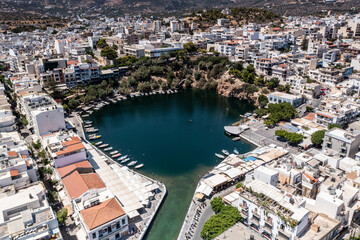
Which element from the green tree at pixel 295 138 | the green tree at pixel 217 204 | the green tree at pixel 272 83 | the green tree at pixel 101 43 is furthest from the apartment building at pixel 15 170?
the green tree at pixel 101 43

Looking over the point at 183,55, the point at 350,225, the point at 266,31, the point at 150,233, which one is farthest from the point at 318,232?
the point at 266,31

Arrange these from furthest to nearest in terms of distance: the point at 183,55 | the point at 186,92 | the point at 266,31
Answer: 1. the point at 266,31
2. the point at 183,55
3. the point at 186,92

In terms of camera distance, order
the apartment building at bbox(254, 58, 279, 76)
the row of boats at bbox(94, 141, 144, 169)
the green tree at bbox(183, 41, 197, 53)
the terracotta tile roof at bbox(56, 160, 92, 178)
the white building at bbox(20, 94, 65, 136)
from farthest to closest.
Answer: the green tree at bbox(183, 41, 197, 53) < the apartment building at bbox(254, 58, 279, 76) < the white building at bbox(20, 94, 65, 136) < the row of boats at bbox(94, 141, 144, 169) < the terracotta tile roof at bbox(56, 160, 92, 178)

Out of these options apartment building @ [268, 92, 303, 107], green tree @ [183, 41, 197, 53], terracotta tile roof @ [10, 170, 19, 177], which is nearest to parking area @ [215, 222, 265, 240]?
terracotta tile roof @ [10, 170, 19, 177]

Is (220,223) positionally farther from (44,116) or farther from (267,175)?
(44,116)

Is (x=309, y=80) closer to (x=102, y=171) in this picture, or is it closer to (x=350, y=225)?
(x=350, y=225)

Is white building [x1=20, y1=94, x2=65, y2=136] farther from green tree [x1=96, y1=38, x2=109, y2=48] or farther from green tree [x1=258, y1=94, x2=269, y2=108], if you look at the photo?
green tree [x1=96, y1=38, x2=109, y2=48]

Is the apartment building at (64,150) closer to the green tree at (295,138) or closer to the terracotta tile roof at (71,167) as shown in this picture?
the terracotta tile roof at (71,167)

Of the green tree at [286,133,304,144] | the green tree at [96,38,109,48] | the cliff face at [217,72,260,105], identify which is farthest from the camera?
the green tree at [96,38,109,48]
